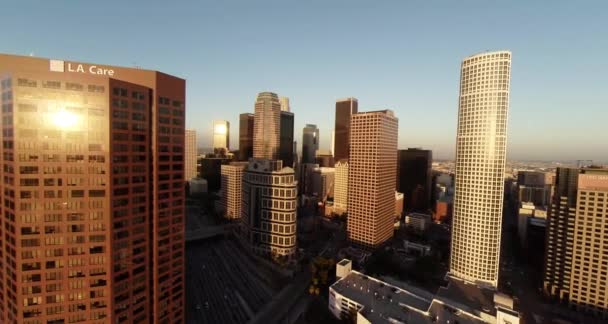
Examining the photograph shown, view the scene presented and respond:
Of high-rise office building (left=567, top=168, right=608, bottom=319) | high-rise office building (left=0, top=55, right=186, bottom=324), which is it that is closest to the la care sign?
high-rise office building (left=0, top=55, right=186, bottom=324)

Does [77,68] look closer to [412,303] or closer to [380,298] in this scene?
[380,298]

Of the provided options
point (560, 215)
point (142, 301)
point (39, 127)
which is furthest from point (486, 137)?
point (39, 127)

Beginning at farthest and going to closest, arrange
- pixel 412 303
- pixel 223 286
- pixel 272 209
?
pixel 272 209 → pixel 223 286 → pixel 412 303

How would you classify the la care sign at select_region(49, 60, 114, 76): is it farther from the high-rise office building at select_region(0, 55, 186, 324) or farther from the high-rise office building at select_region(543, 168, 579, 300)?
the high-rise office building at select_region(543, 168, 579, 300)

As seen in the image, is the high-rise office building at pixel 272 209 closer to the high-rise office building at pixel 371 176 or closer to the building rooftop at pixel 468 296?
the high-rise office building at pixel 371 176

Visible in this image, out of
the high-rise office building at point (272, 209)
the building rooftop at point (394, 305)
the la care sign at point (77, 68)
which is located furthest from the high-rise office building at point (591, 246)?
the la care sign at point (77, 68)

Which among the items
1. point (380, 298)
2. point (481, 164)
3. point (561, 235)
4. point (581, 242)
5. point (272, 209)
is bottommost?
point (380, 298)

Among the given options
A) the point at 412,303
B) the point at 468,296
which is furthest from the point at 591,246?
the point at 412,303
